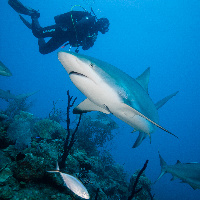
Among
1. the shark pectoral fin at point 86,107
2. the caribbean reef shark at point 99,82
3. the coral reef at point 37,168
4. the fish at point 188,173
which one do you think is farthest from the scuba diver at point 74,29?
the fish at point 188,173

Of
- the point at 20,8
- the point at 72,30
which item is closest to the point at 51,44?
the point at 72,30

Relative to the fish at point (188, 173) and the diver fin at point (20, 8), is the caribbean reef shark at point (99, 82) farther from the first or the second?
the diver fin at point (20, 8)

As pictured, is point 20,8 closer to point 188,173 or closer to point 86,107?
point 86,107

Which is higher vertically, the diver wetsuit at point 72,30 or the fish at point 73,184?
the diver wetsuit at point 72,30

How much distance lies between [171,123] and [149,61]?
204ft

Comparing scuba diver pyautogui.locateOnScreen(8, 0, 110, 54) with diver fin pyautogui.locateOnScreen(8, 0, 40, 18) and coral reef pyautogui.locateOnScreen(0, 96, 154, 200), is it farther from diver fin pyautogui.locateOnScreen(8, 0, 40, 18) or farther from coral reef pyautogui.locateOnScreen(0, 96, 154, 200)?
coral reef pyautogui.locateOnScreen(0, 96, 154, 200)

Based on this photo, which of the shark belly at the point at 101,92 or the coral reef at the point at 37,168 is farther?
the coral reef at the point at 37,168

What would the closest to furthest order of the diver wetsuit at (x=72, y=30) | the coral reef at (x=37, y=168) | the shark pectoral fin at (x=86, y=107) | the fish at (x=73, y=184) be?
the fish at (x=73, y=184)
the coral reef at (x=37, y=168)
the shark pectoral fin at (x=86, y=107)
the diver wetsuit at (x=72, y=30)

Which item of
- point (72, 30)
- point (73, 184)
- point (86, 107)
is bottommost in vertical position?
point (73, 184)

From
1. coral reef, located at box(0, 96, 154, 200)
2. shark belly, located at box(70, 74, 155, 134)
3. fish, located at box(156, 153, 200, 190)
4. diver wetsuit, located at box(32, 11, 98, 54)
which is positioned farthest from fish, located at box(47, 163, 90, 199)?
diver wetsuit, located at box(32, 11, 98, 54)

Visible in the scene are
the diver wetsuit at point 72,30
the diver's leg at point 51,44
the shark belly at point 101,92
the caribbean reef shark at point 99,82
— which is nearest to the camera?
the caribbean reef shark at point 99,82

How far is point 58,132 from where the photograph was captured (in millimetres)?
6129

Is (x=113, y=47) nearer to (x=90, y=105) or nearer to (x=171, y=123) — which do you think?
(x=171, y=123)

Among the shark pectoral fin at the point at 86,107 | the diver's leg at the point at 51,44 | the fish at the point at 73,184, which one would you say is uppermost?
the diver's leg at the point at 51,44
